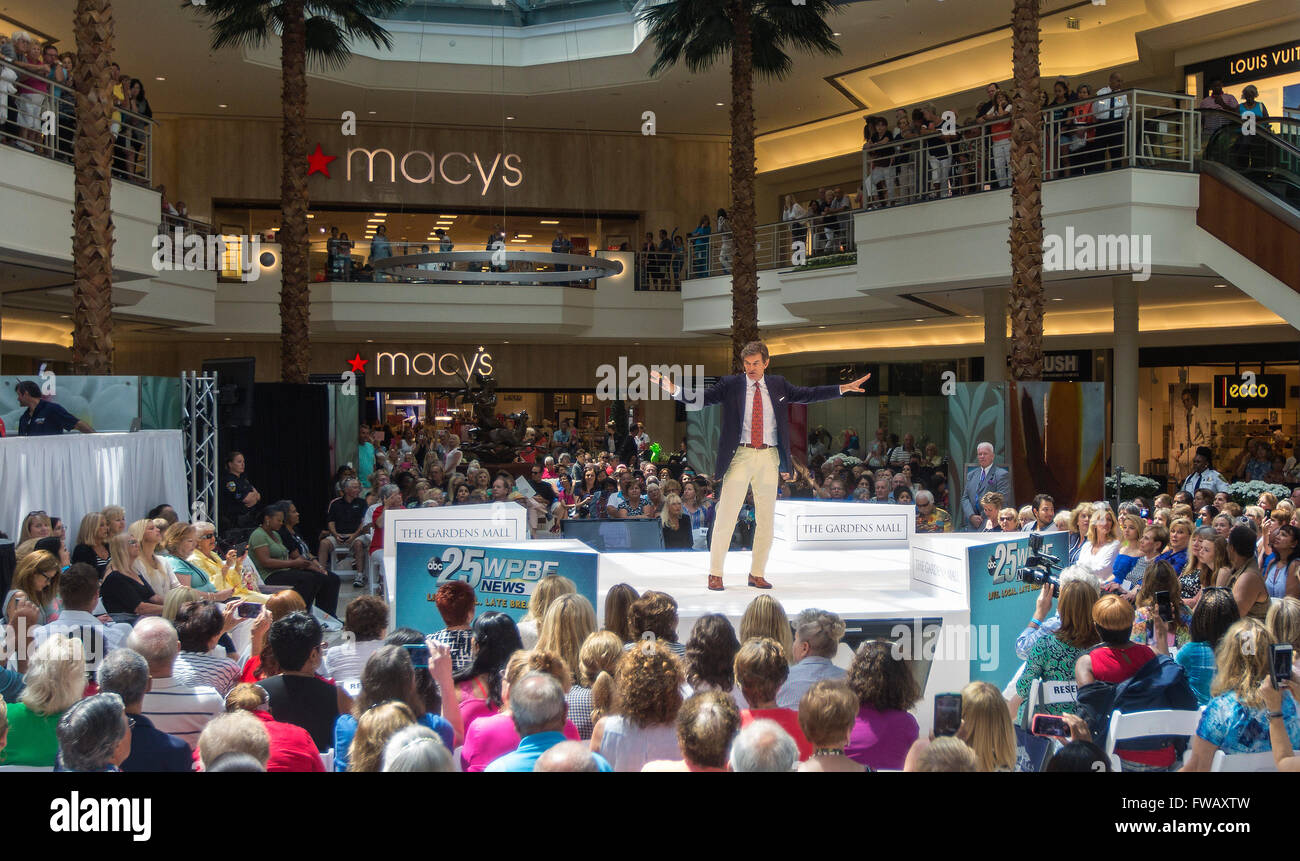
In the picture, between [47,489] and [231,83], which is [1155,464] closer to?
[47,489]

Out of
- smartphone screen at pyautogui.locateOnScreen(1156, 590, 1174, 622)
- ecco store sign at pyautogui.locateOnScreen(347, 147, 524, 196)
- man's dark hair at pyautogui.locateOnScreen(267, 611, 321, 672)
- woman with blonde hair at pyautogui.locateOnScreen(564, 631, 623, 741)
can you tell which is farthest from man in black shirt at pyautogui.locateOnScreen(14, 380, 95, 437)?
ecco store sign at pyautogui.locateOnScreen(347, 147, 524, 196)

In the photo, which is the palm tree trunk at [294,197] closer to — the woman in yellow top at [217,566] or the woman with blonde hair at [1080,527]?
the woman in yellow top at [217,566]

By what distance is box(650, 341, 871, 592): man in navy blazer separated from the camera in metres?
7.77

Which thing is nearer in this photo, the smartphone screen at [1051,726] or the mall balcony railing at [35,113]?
the smartphone screen at [1051,726]

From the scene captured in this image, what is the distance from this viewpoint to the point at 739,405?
25.6ft

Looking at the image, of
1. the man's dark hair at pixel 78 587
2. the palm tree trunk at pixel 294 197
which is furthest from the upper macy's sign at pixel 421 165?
the man's dark hair at pixel 78 587

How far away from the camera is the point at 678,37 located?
17.8 m

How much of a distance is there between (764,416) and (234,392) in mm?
6844

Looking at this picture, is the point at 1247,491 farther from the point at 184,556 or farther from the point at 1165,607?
the point at 184,556

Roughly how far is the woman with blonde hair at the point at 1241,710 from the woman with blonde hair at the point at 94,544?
6.62 m

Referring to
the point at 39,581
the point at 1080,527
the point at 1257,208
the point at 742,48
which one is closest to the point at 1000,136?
the point at 1257,208

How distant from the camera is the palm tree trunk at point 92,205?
11984mm

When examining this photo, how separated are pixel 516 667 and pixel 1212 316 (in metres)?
18.2

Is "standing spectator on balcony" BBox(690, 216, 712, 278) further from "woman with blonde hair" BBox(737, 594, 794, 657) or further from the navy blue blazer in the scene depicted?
"woman with blonde hair" BBox(737, 594, 794, 657)
